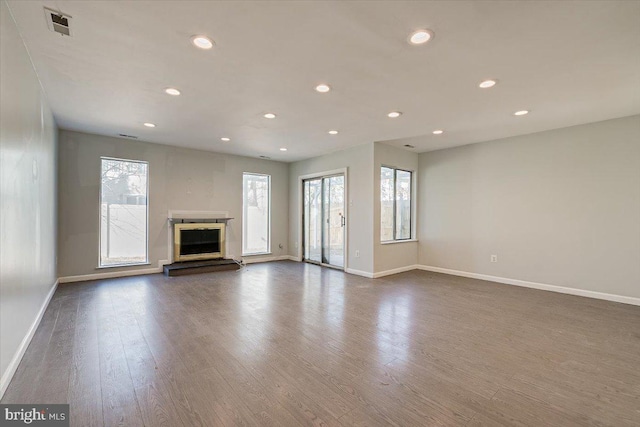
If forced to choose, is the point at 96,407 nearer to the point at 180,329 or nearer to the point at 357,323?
the point at 180,329

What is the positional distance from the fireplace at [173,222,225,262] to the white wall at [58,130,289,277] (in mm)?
215

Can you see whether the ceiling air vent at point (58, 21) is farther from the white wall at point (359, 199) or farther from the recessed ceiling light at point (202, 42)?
the white wall at point (359, 199)

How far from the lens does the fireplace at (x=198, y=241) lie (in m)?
5.99

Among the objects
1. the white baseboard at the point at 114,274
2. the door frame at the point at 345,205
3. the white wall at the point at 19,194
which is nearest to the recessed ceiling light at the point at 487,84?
the door frame at the point at 345,205

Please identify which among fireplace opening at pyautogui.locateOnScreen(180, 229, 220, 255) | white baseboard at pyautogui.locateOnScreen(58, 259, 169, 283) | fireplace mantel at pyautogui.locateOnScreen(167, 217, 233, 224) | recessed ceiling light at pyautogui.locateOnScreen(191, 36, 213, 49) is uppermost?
recessed ceiling light at pyautogui.locateOnScreen(191, 36, 213, 49)

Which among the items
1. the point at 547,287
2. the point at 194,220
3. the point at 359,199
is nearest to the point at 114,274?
the point at 194,220

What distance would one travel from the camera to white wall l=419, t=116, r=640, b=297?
403 cm

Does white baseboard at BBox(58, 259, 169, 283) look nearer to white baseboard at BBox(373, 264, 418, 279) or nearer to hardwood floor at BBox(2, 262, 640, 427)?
hardwood floor at BBox(2, 262, 640, 427)

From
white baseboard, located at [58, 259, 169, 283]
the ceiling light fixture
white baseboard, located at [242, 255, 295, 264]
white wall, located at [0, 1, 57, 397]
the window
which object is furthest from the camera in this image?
white baseboard, located at [242, 255, 295, 264]

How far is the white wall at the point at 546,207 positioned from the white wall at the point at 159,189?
13.1 ft

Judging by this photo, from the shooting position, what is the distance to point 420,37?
2209mm

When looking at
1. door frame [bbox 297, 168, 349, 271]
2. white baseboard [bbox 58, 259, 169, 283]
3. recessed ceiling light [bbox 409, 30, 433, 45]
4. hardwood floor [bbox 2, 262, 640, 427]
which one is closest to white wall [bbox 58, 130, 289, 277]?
white baseboard [bbox 58, 259, 169, 283]

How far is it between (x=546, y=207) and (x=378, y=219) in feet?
8.94

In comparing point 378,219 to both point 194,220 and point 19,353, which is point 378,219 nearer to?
point 194,220
